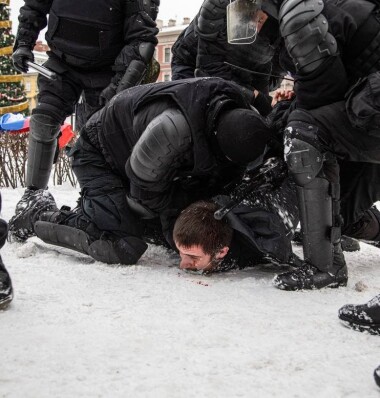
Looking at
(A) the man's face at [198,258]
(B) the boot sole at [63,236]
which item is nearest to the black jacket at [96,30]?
(B) the boot sole at [63,236]

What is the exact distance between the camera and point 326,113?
6.60 feet

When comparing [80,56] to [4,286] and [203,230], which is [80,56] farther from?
[4,286]

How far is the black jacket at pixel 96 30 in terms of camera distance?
3123 millimetres

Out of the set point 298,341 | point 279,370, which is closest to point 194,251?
point 298,341

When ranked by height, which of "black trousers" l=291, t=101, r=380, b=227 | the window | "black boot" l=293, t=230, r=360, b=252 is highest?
"black trousers" l=291, t=101, r=380, b=227

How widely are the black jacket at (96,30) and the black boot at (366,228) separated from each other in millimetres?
1601

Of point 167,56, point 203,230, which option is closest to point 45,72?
point 203,230

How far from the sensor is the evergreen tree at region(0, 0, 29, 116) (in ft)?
48.8

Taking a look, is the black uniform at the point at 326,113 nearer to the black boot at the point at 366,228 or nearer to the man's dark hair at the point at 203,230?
the man's dark hair at the point at 203,230

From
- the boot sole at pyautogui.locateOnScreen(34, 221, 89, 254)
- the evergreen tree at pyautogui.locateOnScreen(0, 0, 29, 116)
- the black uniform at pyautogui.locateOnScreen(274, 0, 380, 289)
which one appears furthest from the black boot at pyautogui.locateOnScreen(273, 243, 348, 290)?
the evergreen tree at pyautogui.locateOnScreen(0, 0, 29, 116)

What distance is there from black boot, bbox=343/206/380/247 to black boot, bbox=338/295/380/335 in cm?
112

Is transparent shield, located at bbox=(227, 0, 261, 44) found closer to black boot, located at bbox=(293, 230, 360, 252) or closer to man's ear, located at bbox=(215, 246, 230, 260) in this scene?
man's ear, located at bbox=(215, 246, 230, 260)

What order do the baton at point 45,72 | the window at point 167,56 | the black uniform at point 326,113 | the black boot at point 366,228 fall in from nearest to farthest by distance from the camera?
the black uniform at point 326,113
the black boot at point 366,228
the baton at point 45,72
the window at point 167,56

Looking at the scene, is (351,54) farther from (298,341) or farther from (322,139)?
(298,341)
